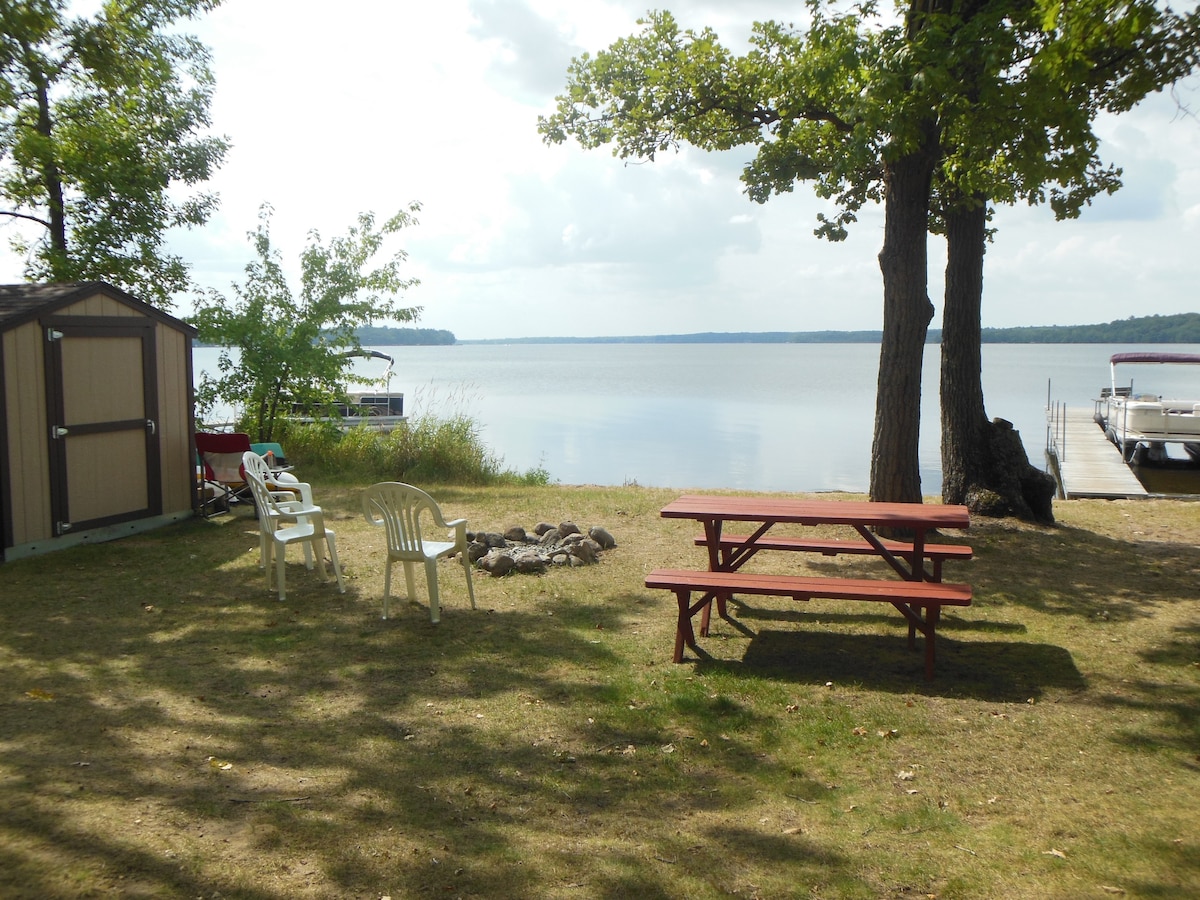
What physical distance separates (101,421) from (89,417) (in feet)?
0.47

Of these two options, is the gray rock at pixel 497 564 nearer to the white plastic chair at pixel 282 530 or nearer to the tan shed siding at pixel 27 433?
the white plastic chair at pixel 282 530

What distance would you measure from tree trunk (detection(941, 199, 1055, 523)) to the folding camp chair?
732 cm

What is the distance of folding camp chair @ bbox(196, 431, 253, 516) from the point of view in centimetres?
1012

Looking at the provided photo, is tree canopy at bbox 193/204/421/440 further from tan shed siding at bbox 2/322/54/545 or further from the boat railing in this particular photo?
the boat railing

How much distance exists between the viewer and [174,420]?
9.68 metres

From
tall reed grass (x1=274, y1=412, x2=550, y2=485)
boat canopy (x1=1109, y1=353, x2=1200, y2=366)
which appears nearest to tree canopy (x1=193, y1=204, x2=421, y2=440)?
tall reed grass (x1=274, y1=412, x2=550, y2=485)

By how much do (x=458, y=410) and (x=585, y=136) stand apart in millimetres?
5509

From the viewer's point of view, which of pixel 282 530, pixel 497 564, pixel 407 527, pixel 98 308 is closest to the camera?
pixel 407 527

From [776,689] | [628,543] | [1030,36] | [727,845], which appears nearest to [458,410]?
[628,543]

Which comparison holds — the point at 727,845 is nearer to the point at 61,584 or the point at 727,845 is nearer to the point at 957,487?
the point at 61,584

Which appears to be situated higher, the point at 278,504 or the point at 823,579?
the point at 278,504

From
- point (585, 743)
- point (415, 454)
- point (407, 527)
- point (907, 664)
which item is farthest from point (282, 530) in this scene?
point (415, 454)

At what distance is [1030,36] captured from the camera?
25.1 ft

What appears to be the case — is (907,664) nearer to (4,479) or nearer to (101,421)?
(4,479)
